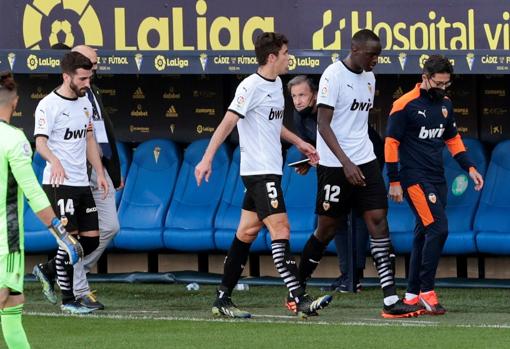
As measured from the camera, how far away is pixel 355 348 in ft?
30.2

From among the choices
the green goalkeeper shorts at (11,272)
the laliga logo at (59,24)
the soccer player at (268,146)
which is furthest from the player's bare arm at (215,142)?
the laliga logo at (59,24)

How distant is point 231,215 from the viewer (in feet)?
45.6

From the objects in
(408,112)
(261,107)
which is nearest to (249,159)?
(261,107)

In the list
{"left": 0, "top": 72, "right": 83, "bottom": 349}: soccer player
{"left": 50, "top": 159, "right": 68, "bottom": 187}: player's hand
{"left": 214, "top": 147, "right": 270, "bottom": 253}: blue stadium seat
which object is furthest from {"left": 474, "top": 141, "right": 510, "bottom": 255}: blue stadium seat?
{"left": 0, "top": 72, "right": 83, "bottom": 349}: soccer player

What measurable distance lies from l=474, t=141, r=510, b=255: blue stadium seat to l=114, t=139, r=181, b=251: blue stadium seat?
9.60ft

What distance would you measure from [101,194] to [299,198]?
110 inches

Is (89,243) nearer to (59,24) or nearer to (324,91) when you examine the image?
(324,91)

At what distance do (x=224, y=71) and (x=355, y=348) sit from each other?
438 cm

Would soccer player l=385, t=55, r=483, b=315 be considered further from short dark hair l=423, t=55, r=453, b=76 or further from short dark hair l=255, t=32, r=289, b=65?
short dark hair l=255, t=32, r=289, b=65

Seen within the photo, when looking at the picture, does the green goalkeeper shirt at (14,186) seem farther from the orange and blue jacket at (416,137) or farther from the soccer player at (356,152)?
the orange and blue jacket at (416,137)

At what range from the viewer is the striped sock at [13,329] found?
7.98 metres

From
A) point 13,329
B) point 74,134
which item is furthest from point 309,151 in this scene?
point 13,329

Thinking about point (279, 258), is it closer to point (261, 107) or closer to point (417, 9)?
point (261, 107)

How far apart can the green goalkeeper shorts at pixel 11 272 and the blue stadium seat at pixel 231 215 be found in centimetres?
558
